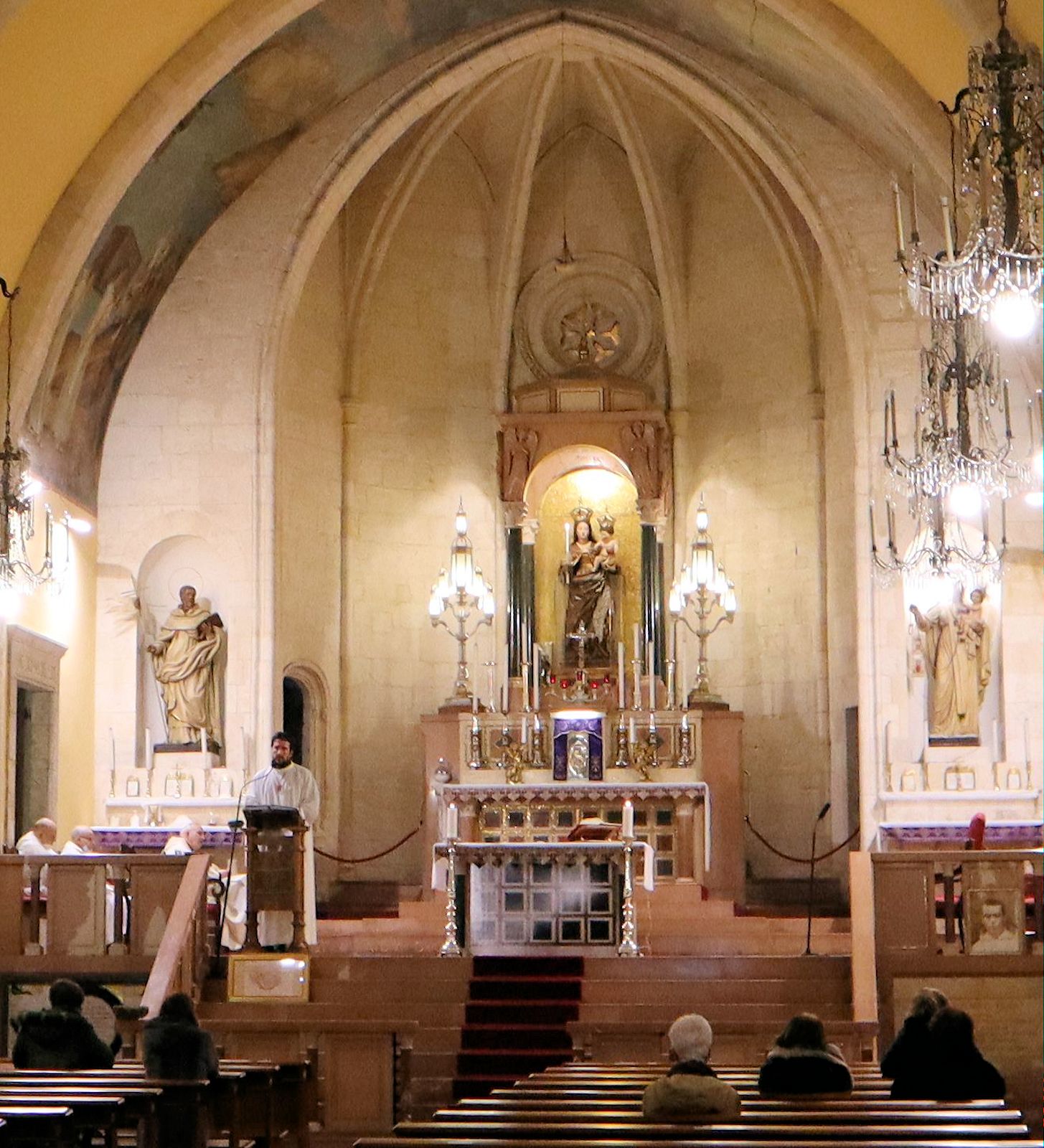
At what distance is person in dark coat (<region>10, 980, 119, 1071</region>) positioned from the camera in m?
9.96

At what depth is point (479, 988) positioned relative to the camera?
14094mm

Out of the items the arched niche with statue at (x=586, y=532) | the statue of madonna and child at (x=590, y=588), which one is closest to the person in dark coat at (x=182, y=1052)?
the arched niche with statue at (x=586, y=532)

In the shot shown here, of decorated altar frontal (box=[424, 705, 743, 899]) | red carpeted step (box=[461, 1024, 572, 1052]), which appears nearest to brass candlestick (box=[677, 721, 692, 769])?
decorated altar frontal (box=[424, 705, 743, 899])

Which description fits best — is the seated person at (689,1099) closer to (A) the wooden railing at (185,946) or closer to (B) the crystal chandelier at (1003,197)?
(B) the crystal chandelier at (1003,197)

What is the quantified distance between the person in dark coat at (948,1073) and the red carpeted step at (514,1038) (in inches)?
195

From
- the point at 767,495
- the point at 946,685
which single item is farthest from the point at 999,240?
the point at 767,495

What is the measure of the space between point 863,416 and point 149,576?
648cm

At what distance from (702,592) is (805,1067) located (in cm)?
1059

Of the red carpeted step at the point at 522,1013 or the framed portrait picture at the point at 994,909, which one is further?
the red carpeted step at the point at 522,1013

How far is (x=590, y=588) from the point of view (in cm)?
2070

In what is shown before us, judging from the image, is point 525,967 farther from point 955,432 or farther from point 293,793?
point 955,432

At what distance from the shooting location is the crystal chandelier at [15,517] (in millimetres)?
15125

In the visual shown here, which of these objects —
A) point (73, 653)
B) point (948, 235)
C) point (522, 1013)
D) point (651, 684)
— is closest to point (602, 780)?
point (651, 684)

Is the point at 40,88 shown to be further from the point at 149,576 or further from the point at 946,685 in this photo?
the point at 946,685
